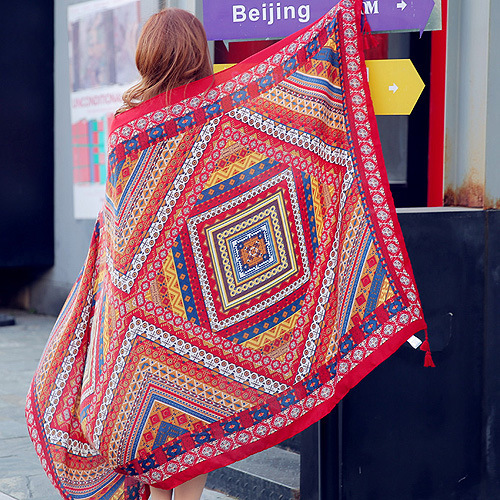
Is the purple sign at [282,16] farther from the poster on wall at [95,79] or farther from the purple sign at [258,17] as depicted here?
the poster on wall at [95,79]

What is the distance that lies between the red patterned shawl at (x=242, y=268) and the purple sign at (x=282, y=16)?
32 cm

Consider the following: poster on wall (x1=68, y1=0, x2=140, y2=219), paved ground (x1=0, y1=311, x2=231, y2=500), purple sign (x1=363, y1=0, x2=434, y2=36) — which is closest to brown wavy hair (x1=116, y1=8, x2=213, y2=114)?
purple sign (x1=363, y1=0, x2=434, y2=36)

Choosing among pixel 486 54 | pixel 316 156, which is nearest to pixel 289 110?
pixel 316 156

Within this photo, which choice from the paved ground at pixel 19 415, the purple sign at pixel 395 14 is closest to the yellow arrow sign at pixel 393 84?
the purple sign at pixel 395 14

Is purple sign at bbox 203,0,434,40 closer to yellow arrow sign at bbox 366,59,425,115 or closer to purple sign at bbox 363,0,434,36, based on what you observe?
purple sign at bbox 363,0,434,36

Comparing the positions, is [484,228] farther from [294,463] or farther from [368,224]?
[294,463]

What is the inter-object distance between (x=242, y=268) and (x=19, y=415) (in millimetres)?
3055

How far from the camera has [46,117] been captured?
826 cm

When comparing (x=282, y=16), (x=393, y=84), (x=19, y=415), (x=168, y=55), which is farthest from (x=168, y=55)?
(x=19, y=415)

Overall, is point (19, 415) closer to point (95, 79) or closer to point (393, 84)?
point (393, 84)

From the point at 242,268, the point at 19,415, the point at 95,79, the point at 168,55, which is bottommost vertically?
the point at 19,415

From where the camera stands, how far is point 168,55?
235cm

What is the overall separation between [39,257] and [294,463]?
5.16 meters

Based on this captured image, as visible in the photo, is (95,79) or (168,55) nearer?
(168,55)
